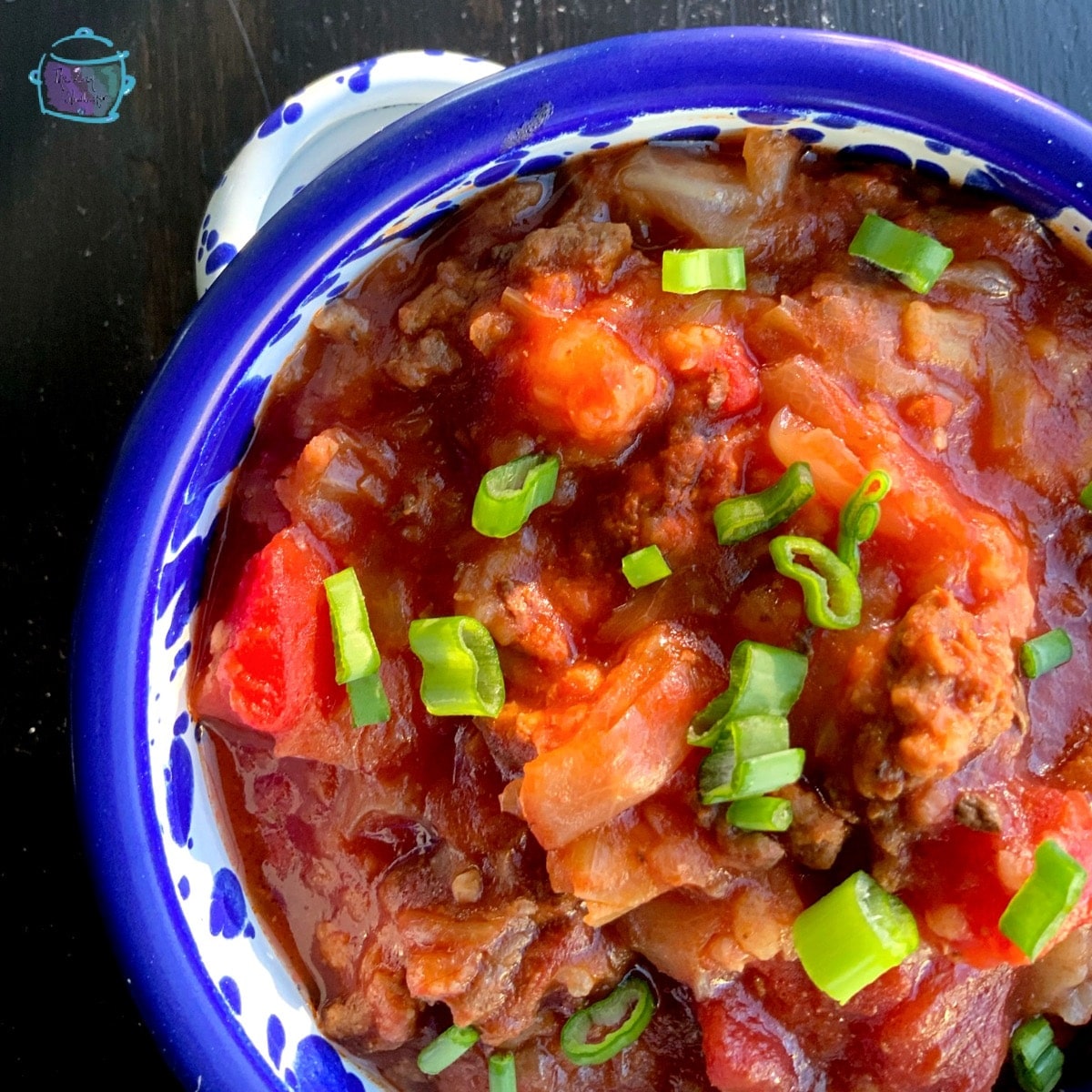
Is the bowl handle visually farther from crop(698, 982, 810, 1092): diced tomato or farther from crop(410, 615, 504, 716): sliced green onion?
crop(698, 982, 810, 1092): diced tomato

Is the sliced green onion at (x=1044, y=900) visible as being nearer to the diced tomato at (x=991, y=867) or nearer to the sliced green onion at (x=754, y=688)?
the diced tomato at (x=991, y=867)

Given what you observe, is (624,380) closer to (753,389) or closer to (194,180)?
(753,389)

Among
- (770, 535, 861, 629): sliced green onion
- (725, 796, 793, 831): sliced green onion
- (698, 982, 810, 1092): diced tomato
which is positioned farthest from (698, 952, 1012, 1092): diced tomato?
(770, 535, 861, 629): sliced green onion

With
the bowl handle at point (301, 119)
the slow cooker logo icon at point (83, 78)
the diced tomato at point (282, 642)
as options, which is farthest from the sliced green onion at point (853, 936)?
the slow cooker logo icon at point (83, 78)

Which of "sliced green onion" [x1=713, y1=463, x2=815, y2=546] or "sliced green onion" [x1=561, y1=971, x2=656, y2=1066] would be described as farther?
"sliced green onion" [x1=561, y1=971, x2=656, y2=1066]

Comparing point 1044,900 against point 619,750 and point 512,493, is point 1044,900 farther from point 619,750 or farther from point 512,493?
point 512,493

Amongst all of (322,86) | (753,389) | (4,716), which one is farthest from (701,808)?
(4,716)
